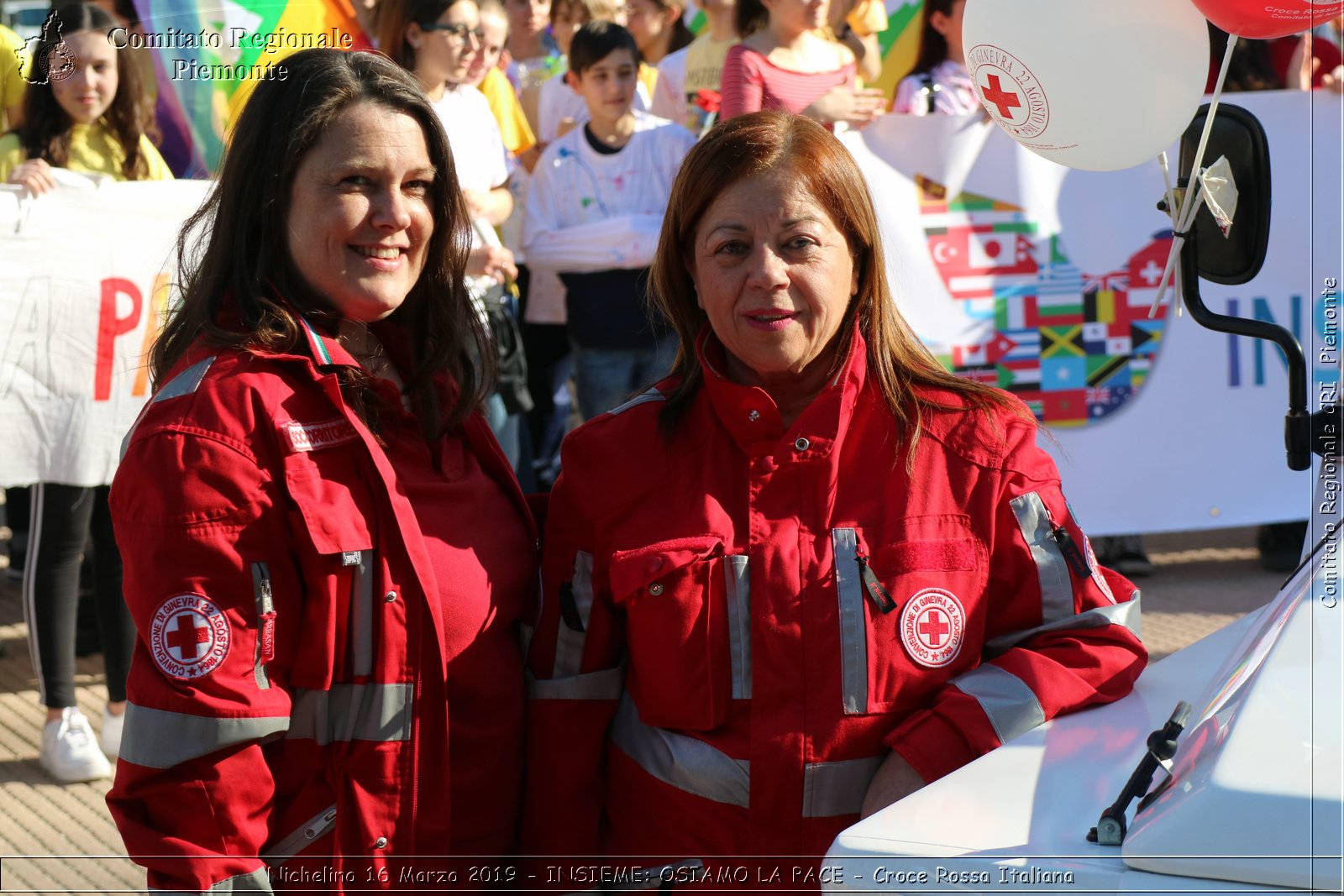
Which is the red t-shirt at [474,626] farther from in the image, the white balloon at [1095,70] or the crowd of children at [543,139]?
the crowd of children at [543,139]

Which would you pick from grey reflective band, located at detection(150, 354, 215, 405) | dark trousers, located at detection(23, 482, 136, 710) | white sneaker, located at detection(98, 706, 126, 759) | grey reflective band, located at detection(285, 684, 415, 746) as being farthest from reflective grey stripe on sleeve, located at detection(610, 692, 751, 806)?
white sneaker, located at detection(98, 706, 126, 759)

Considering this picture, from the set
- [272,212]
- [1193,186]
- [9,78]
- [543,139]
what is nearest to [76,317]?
[9,78]

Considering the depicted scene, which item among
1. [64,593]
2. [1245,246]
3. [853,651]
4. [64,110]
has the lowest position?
[64,593]

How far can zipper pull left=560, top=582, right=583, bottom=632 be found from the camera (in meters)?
2.54

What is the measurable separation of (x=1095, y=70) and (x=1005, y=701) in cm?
121

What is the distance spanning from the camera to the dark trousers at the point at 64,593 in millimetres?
4703

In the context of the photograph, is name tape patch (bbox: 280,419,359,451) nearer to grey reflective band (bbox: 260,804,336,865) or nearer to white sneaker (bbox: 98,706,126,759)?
grey reflective band (bbox: 260,804,336,865)

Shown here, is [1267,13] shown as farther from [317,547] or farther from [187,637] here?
[187,637]

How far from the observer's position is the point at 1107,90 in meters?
2.62

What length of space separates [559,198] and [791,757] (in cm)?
428

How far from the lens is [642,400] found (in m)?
2.72

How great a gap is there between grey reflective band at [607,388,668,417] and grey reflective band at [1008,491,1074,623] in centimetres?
72

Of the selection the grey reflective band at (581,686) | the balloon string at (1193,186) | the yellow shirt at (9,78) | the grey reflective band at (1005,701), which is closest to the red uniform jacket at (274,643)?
the grey reflective band at (581,686)

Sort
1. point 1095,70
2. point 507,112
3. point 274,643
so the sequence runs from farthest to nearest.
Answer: point 507,112, point 1095,70, point 274,643
